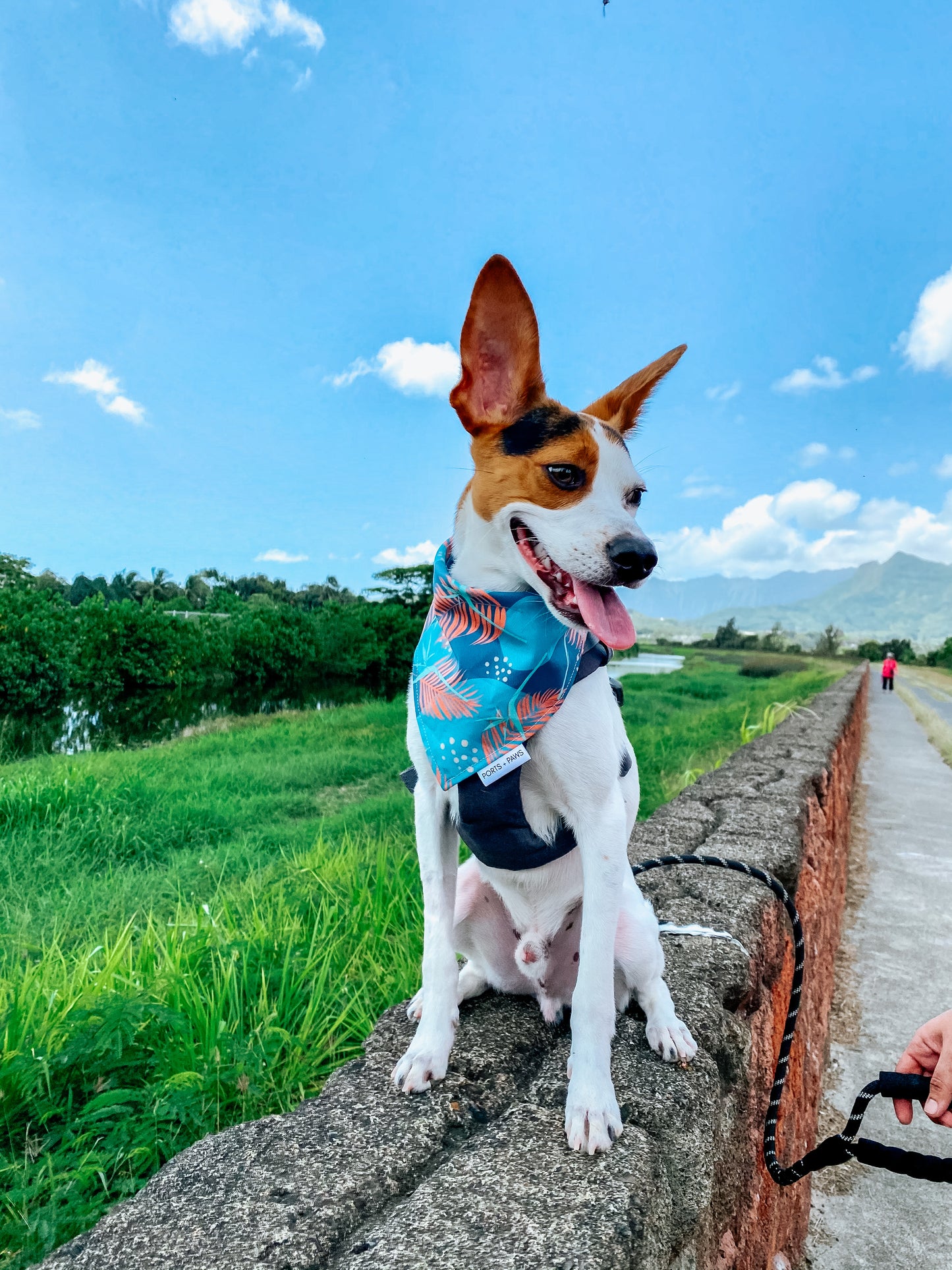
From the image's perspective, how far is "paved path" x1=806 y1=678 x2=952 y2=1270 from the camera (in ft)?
9.27

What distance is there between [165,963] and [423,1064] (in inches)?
46.8

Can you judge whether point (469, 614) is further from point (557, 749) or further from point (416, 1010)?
point (416, 1010)

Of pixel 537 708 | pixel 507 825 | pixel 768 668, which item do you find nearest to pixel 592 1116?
pixel 507 825

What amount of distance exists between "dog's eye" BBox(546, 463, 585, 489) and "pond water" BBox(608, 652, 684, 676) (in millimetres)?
26694

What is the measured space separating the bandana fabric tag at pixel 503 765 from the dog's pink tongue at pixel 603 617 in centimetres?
29

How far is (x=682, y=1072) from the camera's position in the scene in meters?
1.62

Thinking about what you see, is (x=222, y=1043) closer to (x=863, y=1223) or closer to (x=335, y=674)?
(x=863, y=1223)

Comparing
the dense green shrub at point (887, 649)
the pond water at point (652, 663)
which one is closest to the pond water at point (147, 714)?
the pond water at point (652, 663)

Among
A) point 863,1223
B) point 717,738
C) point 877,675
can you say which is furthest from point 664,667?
point 863,1223

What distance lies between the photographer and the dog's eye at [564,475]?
4.89 feet

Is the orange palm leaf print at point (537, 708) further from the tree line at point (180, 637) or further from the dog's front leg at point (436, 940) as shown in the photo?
the tree line at point (180, 637)

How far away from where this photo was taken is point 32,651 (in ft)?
42.3

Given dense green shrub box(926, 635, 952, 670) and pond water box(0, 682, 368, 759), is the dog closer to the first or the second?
pond water box(0, 682, 368, 759)

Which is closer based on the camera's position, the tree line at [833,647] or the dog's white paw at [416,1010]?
the dog's white paw at [416,1010]
